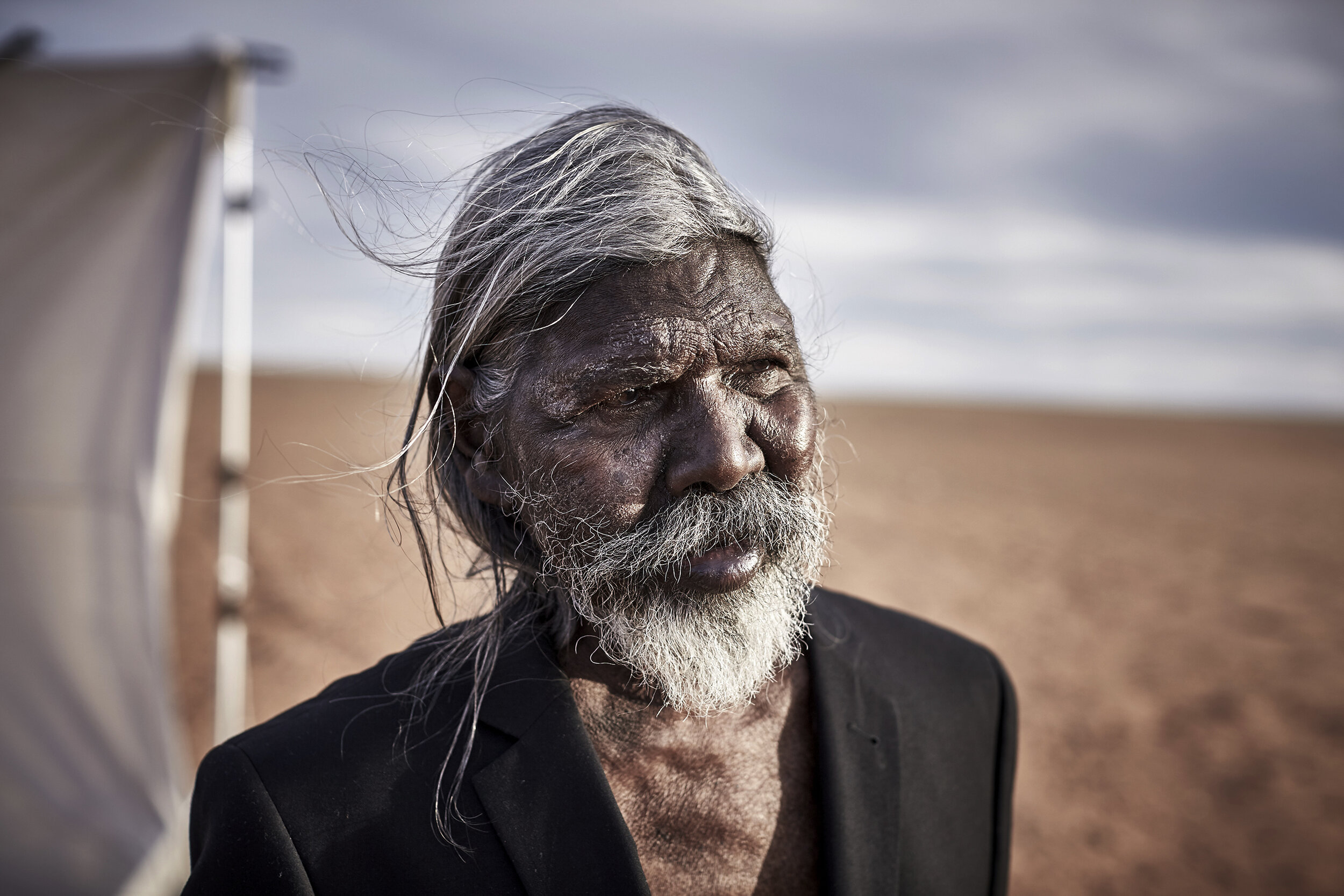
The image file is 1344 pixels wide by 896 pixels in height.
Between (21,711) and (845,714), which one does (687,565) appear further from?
(21,711)

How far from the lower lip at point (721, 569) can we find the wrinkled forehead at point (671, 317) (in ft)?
1.34

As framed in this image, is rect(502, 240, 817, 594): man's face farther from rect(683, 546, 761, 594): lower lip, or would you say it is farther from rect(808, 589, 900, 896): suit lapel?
rect(808, 589, 900, 896): suit lapel

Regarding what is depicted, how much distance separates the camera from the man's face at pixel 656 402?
156 centimetres

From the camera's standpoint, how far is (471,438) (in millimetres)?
1847

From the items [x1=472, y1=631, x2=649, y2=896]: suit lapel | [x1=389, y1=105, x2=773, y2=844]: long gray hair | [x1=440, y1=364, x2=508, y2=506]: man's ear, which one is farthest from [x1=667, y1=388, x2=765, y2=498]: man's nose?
[x1=472, y1=631, x2=649, y2=896]: suit lapel

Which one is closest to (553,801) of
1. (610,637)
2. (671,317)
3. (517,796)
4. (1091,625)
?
(517,796)

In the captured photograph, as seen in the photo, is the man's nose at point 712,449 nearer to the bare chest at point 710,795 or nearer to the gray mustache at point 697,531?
the gray mustache at point 697,531

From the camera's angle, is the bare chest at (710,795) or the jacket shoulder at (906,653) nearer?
the bare chest at (710,795)

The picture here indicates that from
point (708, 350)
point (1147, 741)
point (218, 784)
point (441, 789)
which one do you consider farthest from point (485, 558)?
point (1147, 741)

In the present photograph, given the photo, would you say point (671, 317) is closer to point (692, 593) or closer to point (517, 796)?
point (692, 593)

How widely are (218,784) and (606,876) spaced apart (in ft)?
2.60

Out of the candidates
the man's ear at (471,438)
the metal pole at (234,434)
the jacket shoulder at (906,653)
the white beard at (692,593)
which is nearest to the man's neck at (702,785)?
the white beard at (692,593)

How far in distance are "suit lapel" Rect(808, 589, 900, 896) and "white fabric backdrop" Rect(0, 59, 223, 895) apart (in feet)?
11.3

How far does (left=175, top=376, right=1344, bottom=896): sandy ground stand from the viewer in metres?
6.40
